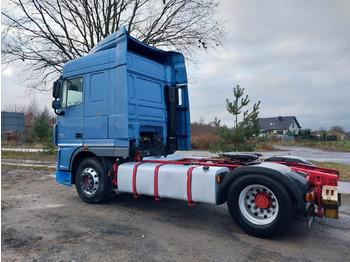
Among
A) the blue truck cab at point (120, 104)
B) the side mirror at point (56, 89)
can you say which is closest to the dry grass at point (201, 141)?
the blue truck cab at point (120, 104)

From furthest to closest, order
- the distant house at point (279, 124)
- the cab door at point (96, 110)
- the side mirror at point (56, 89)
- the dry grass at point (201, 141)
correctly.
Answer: the distant house at point (279, 124)
the dry grass at point (201, 141)
the side mirror at point (56, 89)
the cab door at point (96, 110)

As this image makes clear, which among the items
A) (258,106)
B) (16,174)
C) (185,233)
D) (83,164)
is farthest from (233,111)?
(16,174)

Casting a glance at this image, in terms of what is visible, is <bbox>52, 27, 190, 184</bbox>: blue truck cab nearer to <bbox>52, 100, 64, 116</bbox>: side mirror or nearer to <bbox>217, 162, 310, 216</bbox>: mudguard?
<bbox>52, 100, 64, 116</bbox>: side mirror

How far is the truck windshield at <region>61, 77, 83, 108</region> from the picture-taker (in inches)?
245

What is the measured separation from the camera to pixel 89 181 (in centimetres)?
599

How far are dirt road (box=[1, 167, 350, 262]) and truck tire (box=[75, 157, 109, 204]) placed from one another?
22 centimetres

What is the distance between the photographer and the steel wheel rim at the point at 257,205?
3.95 metres

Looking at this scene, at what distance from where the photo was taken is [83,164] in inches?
243

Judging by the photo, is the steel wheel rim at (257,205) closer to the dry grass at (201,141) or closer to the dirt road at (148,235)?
the dirt road at (148,235)

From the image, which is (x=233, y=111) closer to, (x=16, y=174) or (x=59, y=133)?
(x=59, y=133)

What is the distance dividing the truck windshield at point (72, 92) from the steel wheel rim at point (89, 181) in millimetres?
1612

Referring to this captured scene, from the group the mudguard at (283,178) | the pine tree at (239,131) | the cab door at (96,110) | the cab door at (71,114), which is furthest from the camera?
the pine tree at (239,131)

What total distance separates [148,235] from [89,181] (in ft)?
7.91

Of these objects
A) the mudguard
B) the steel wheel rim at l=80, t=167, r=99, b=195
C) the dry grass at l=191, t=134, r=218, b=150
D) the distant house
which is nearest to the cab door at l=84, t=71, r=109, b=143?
the steel wheel rim at l=80, t=167, r=99, b=195
